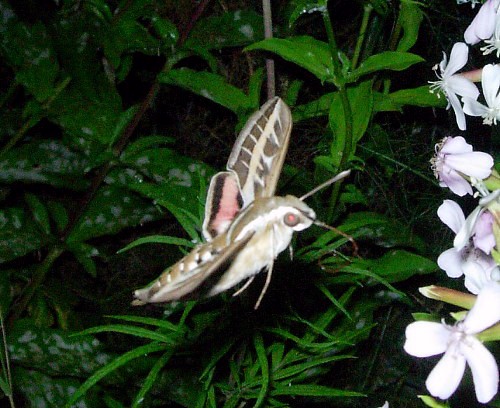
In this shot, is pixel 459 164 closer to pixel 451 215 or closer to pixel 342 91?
pixel 451 215

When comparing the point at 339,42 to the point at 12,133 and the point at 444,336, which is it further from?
the point at 444,336

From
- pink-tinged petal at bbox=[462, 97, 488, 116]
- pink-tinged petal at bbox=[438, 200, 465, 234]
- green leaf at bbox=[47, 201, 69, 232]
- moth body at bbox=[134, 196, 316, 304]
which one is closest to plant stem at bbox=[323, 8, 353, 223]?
pink-tinged petal at bbox=[462, 97, 488, 116]

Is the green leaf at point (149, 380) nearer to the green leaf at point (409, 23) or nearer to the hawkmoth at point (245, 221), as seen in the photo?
the hawkmoth at point (245, 221)

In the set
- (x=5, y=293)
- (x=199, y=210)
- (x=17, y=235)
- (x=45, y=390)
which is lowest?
(x=45, y=390)

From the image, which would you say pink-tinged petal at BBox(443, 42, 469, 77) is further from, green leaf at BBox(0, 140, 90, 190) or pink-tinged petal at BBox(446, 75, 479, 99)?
green leaf at BBox(0, 140, 90, 190)

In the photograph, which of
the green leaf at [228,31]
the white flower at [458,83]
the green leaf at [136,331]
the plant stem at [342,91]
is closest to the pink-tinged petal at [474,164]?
the white flower at [458,83]

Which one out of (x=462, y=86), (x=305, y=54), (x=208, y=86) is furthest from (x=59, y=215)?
(x=462, y=86)

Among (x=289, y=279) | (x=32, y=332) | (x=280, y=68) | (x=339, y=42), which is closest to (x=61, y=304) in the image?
(x=32, y=332)
